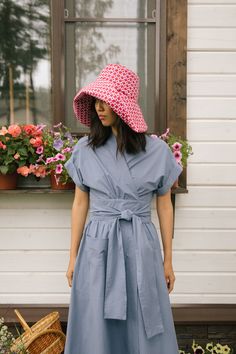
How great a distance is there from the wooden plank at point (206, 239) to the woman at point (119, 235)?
2.78ft

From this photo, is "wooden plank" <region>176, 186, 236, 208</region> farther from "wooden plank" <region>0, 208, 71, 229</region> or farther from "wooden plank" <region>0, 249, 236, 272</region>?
"wooden plank" <region>0, 208, 71, 229</region>

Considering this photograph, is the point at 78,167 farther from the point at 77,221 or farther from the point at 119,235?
the point at 119,235

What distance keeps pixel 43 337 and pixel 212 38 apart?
215 cm

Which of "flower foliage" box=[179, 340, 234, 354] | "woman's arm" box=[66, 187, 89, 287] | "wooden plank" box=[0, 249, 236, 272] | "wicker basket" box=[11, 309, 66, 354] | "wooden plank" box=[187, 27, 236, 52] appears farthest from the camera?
"wooden plank" box=[0, 249, 236, 272]

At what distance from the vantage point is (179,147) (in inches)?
117

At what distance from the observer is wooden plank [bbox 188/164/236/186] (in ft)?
10.6

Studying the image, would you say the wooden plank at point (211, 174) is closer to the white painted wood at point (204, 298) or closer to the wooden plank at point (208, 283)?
the wooden plank at point (208, 283)

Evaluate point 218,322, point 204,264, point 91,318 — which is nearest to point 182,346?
point 218,322

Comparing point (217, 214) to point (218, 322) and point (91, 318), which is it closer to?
point (218, 322)

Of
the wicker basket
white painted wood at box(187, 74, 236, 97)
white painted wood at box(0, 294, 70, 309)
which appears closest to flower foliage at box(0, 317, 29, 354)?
the wicker basket

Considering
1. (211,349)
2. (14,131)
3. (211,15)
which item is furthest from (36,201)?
(211,15)

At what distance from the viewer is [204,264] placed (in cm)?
328

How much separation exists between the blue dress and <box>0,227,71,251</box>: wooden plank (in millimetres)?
865

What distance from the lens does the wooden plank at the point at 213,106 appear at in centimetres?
319
